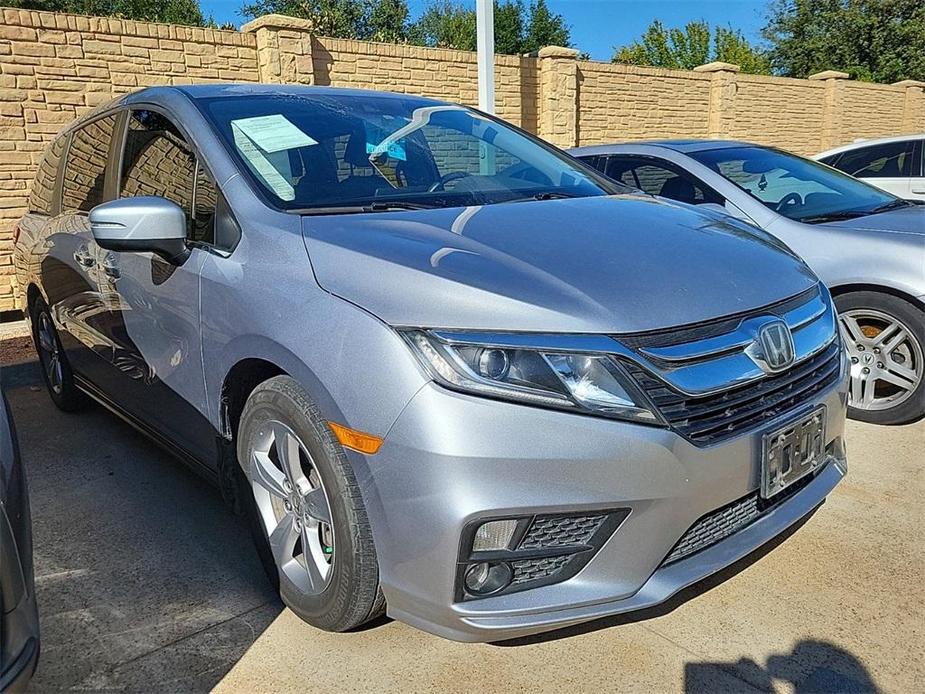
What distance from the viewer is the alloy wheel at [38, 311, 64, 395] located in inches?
168

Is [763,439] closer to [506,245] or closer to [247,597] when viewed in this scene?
[506,245]

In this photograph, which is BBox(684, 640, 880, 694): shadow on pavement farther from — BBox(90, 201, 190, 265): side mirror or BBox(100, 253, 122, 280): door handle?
BBox(100, 253, 122, 280): door handle

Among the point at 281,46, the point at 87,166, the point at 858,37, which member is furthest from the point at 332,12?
the point at 87,166

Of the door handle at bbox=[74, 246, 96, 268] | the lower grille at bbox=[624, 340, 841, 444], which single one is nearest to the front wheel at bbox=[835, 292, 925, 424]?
the lower grille at bbox=[624, 340, 841, 444]

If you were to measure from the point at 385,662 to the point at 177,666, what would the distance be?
1.99 ft

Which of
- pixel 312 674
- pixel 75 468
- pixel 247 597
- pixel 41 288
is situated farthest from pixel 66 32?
pixel 312 674

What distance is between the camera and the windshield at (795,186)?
14.5ft

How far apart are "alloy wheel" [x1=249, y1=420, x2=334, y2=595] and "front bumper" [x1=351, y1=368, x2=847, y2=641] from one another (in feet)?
0.97

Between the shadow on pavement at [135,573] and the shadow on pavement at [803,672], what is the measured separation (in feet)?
4.34

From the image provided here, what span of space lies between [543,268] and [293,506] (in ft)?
3.37

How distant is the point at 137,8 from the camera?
23.1 m

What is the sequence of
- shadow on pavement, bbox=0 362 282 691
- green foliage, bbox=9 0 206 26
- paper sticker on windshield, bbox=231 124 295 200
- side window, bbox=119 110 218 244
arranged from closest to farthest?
shadow on pavement, bbox=0 362 282 691 < paper sticker on windshield, bbox=231 124 295 200 < side window, bbox=119 110 218 244 < green foliage, bbox=9 0 206 26

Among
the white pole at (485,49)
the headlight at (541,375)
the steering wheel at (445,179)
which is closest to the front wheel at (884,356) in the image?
the steering wheel at (445,179)

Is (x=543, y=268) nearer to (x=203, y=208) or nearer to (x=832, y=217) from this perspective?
(x=203, y=208)
